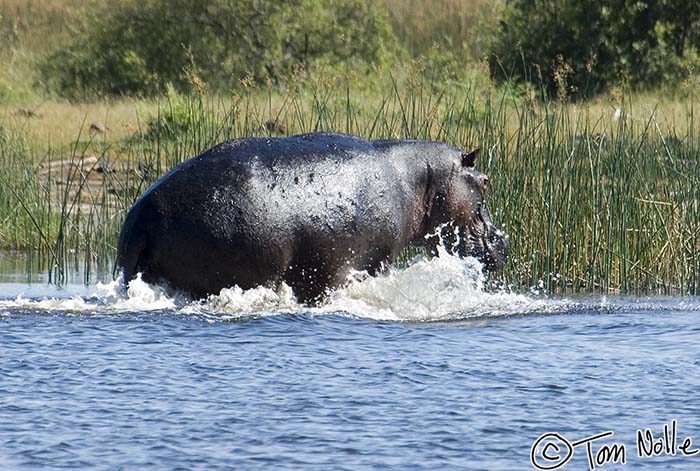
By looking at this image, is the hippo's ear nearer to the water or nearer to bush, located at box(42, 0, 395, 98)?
the water

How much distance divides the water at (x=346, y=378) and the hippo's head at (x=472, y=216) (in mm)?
120

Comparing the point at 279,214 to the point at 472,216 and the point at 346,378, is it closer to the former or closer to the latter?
the point at 346,378

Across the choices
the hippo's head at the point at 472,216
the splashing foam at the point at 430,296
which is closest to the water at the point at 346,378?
the splashing foam at the point at 430,296

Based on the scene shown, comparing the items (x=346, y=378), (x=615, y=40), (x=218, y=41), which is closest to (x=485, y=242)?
(x=346, y=378)

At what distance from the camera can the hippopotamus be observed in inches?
290

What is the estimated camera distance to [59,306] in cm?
811

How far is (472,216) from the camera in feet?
28.9

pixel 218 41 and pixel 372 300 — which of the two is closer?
pixel 372 300

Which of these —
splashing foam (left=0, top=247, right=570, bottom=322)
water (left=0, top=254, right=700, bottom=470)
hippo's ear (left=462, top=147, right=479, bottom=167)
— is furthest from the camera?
hippo's ear (left=462, top=147, right=479, bottom=167)

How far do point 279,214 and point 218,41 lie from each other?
16129mm

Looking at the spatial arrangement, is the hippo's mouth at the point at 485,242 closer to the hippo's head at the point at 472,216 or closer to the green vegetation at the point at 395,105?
the hippo's head at the point at 472,216

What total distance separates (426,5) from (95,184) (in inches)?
760

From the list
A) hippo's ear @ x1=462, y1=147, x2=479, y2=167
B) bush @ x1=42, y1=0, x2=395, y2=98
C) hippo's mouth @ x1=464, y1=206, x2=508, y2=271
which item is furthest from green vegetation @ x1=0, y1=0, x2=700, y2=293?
hippo's mouth @ x1=464, y1=206, x2=508, y2=271

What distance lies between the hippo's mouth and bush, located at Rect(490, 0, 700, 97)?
544 inches
